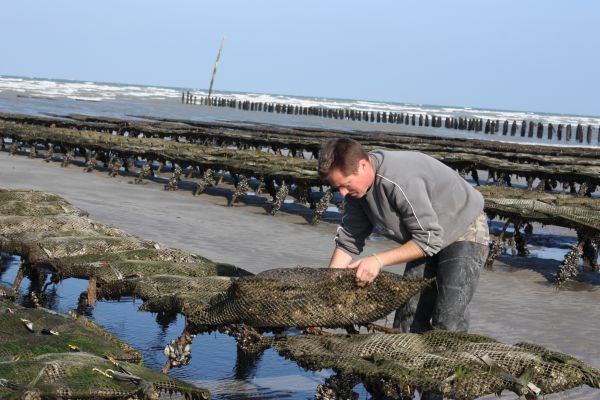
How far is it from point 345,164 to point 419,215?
449 mm

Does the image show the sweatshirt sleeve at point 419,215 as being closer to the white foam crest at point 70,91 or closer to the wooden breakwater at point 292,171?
the wooden breakwater at point 292,171

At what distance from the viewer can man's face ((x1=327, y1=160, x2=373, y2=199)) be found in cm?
420

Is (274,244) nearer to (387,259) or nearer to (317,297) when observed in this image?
(317,297)

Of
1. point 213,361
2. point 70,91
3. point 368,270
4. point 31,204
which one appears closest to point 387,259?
point 368,270

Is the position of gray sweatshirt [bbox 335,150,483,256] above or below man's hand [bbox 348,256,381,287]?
above

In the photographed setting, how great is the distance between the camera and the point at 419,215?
169 inches

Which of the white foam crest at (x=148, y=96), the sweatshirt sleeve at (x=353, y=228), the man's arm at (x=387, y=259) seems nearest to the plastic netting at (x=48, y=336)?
the sweatshirt sleeve at (x=353, y=228)

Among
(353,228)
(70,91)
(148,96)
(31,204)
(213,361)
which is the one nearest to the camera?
(353,228)

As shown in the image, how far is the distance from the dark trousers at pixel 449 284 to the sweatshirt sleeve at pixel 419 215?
0.28 meters

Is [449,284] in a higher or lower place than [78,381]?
higher

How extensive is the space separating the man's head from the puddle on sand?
1.92 metres

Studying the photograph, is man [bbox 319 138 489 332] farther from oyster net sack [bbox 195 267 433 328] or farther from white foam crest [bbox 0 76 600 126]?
white foam crest [bbox 0 76 600 126]

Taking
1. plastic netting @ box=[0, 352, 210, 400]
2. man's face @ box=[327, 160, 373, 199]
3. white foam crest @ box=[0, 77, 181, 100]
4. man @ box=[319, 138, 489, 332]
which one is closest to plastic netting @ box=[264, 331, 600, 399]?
man @ box=[319, 138, 489, 332]

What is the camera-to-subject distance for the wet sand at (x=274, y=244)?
8.09 m
